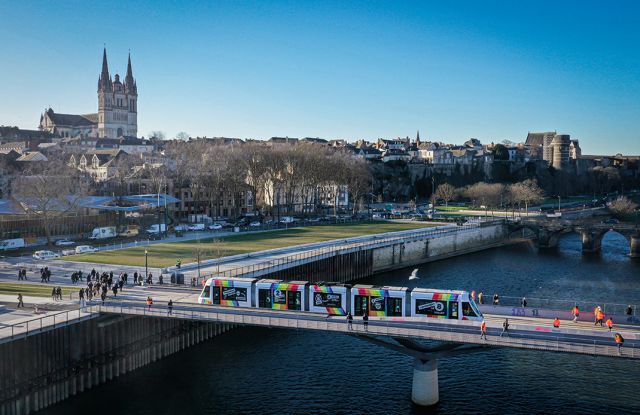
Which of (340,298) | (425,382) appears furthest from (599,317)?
(340,298)

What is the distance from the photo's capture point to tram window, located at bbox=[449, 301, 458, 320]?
40.0 metres

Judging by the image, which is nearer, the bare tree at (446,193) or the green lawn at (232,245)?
the green lawn at (232,245)

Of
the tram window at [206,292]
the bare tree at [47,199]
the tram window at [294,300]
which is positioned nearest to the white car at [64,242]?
the bare tree at [47,199]

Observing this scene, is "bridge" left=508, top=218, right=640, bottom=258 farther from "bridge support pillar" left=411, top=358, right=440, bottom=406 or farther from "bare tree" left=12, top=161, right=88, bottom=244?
"bare tree" left=12, top=161, right=88, bottom=244

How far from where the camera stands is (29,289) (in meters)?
50.5

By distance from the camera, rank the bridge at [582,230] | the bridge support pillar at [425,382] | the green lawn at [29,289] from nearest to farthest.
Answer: the bridge support pillar at [425,382], the green lawn at [29,289], the bridge at [582,230]

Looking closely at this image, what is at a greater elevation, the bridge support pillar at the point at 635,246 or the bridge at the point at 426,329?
the bridge at the point at 426,329

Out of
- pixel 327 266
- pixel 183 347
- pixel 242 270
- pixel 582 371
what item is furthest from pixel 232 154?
pixel 582 371

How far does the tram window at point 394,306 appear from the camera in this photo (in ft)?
140

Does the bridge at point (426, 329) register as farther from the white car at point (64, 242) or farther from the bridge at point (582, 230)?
the bridge at point (582, 230)

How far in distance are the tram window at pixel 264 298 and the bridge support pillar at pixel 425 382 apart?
12805 millimetres

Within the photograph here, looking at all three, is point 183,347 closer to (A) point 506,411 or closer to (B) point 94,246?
(A) point 506,411

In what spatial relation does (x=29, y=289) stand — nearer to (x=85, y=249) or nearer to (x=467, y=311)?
(x=85, y=249)

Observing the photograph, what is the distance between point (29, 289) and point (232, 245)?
1267 inches
